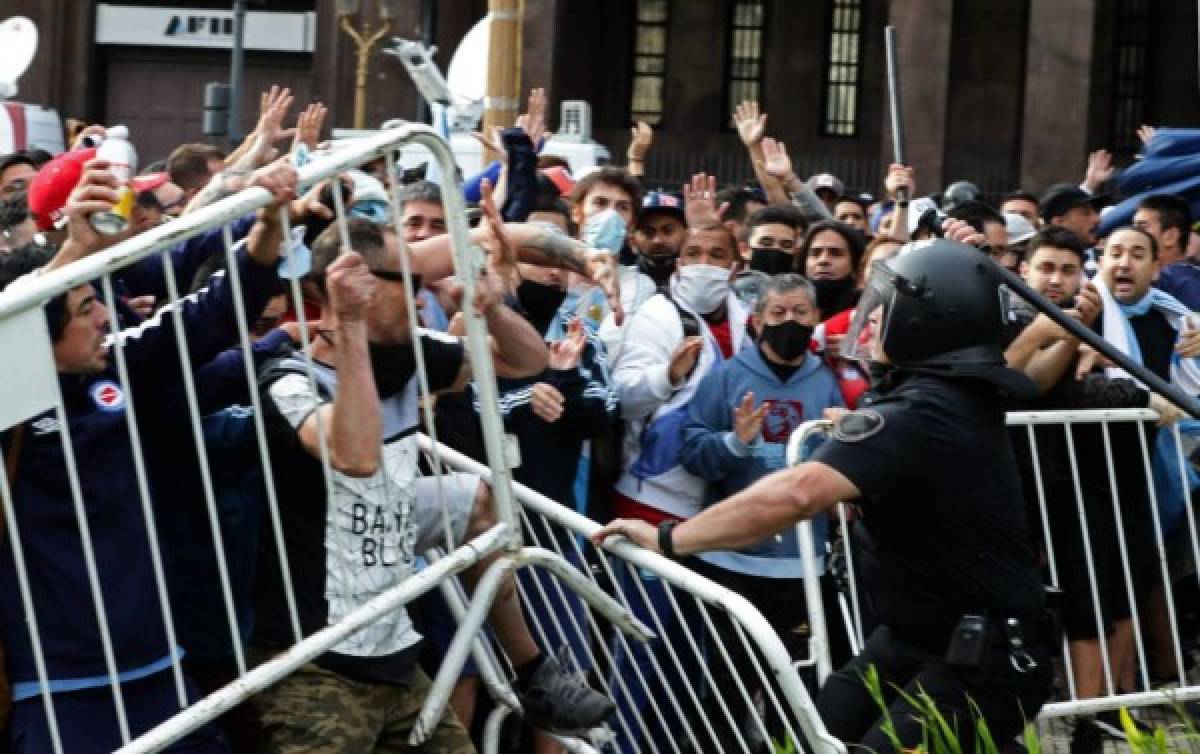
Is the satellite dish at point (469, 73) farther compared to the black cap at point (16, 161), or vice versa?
the satellite dish at point (469, 73)

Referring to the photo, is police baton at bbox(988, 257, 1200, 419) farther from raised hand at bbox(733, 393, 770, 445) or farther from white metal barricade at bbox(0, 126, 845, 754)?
raised hand at bbox(733, 393, 770, 445)

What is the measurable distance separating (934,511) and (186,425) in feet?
6.57

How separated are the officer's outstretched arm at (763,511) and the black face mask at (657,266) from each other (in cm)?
385

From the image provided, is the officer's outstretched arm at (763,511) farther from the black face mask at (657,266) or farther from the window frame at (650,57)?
the window frame at (650,57)

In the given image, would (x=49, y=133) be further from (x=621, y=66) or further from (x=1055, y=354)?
(x=1055, y=354)

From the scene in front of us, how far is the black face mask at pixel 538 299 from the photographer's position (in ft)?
26.5

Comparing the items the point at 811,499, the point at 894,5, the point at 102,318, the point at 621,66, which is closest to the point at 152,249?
the point at 102,318

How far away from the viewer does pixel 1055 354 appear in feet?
28.6

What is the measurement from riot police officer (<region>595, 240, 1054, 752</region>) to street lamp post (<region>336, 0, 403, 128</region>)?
26.8 meters

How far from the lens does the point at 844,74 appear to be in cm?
3806

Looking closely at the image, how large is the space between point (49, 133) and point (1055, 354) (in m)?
20.4

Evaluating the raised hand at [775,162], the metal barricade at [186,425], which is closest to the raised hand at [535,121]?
the raised hand at [775,162]

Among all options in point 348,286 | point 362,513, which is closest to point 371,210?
point 362,513

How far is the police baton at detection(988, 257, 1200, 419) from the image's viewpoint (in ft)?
21.0
